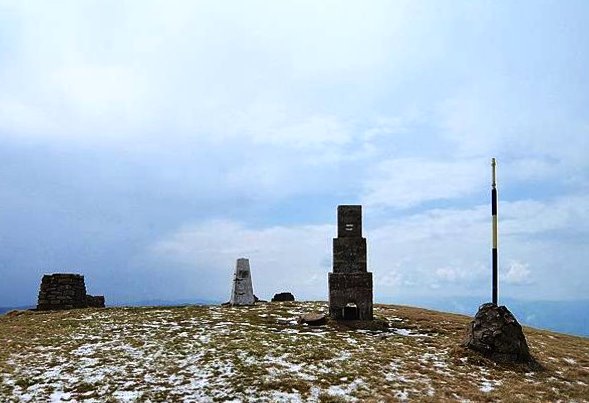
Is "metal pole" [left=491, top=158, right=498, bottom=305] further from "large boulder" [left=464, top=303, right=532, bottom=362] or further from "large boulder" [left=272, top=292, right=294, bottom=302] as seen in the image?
"large boulder" [left=272, top=292, right=294, bottom=302]

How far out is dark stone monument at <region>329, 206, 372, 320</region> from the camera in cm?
2920

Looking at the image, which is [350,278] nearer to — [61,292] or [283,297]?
[283,297]

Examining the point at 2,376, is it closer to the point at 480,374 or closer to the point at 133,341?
the point at 133,341

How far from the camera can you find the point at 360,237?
98.2ft

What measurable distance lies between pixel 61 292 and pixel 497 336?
98.6ft

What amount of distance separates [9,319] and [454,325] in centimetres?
2571

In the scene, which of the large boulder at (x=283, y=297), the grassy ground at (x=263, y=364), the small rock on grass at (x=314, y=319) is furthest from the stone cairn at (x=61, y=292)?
the small rock on grass at (x=314, y=319)

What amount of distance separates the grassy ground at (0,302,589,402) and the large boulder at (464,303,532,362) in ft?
2.13

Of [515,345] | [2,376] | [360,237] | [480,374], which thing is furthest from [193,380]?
[360,237]

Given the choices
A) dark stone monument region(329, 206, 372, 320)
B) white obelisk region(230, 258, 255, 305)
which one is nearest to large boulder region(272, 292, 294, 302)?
white obelisk region(230, 258, 255, 305)

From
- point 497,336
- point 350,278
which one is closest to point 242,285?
point 350,278

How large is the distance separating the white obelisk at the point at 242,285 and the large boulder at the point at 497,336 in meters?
17.1

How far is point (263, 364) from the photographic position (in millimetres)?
19531

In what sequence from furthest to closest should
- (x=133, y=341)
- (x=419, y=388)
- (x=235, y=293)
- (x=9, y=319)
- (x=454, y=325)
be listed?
(x=235, y=293) → (x=9, y=319) → (x=454, y=325) → (x=133, y=341) → (x=419, y=388)
